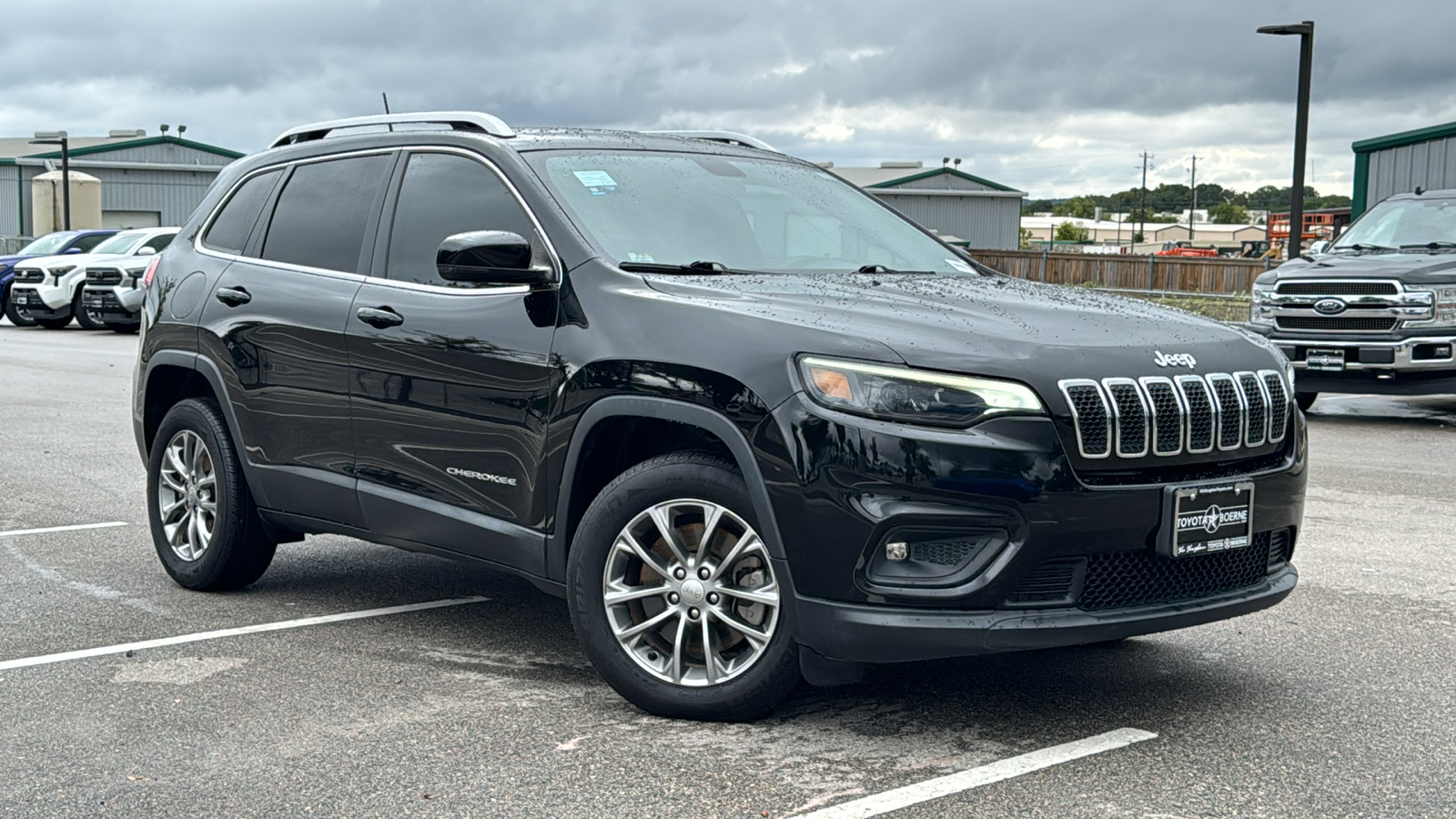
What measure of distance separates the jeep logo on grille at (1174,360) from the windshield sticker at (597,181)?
1919mm

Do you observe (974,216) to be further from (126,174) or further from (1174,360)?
(1174,360)

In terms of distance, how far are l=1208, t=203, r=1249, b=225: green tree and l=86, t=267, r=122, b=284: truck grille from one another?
16568 centimetres

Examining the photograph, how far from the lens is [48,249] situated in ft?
94.4

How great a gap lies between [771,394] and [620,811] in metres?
1.14

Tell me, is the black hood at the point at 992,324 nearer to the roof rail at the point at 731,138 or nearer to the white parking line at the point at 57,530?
the roof rail at the point at 731,138

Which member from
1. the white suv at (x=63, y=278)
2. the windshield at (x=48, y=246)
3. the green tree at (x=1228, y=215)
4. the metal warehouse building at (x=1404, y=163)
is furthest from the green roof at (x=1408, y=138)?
the green tree at (x=1228, y=215)

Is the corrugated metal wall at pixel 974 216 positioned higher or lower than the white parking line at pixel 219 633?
higher

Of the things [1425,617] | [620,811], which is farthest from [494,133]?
[1425,617]

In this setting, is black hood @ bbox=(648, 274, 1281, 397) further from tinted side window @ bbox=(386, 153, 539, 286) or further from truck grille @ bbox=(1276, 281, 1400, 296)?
truck grille @ bbox=(1276, 281, 1400, 296)

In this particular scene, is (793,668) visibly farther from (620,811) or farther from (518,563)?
(518,563)

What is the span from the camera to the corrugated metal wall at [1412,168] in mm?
32062

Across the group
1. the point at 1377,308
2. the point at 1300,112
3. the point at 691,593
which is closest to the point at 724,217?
the point at 691,593

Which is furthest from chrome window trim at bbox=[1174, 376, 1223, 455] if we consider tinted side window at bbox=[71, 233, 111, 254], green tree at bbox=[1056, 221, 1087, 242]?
green tree at bbox=[1056, 221, 1087, 242]

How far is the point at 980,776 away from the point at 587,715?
1.20 metres
